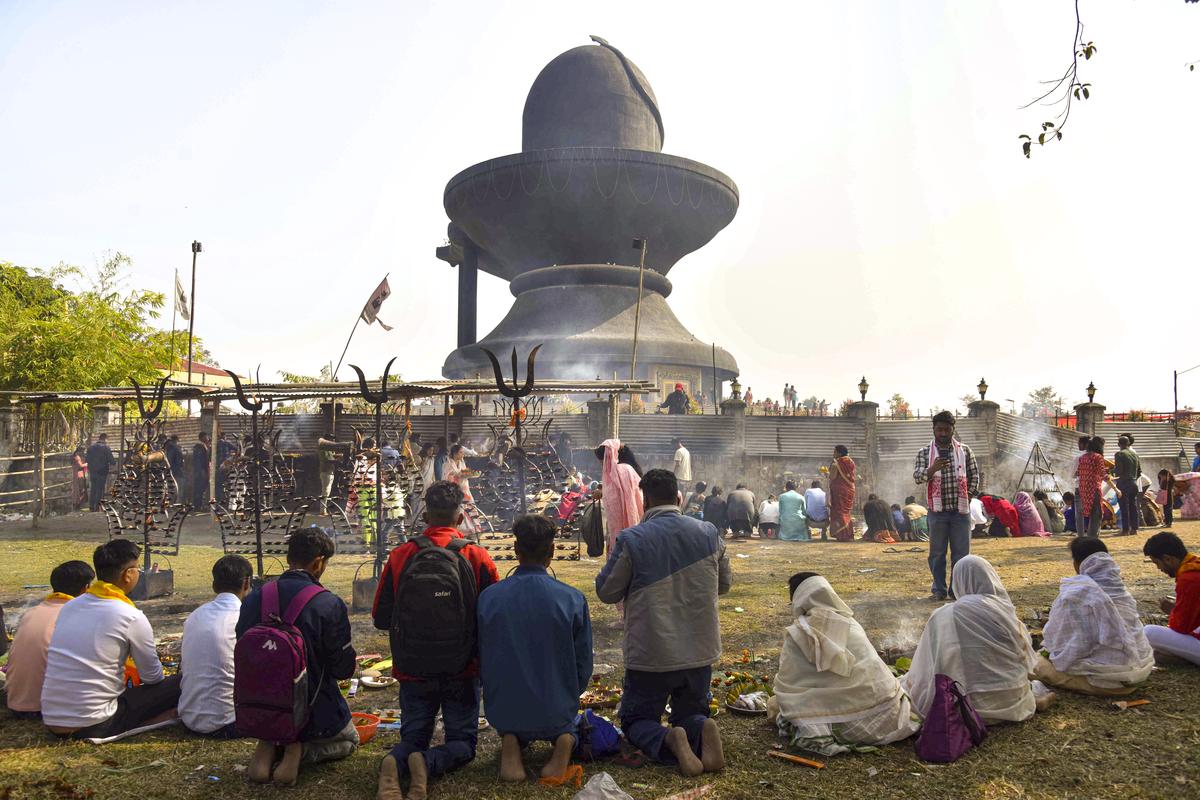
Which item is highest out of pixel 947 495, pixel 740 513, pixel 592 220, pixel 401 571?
pixel 592 220

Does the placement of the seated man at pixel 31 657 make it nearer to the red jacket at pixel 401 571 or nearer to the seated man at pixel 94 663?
the seated man at pixel 94 663

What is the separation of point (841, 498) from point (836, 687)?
39.6 ft

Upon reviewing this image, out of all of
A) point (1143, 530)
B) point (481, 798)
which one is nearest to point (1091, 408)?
point (1143, 530)

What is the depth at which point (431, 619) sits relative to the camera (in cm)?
396

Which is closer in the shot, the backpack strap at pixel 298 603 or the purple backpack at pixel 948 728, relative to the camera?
the backpack strap at pixel 298 603

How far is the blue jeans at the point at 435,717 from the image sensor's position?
404cm

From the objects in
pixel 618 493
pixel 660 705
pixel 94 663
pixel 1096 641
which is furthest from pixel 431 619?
pixel 1096 641

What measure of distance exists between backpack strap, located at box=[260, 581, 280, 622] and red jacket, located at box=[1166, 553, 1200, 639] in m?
5.89

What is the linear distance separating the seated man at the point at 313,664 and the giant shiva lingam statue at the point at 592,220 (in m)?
22.0

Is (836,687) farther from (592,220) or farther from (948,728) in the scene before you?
(592,220)

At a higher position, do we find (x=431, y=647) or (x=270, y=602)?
(x=270, y=602)

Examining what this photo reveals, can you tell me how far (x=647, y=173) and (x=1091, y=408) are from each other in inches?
611

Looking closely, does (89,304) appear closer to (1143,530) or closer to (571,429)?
(571,429)

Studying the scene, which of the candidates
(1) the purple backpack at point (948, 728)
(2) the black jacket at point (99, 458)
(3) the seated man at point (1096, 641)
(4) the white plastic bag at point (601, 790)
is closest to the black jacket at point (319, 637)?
(4) the white plastic bag at point (601, 790)
